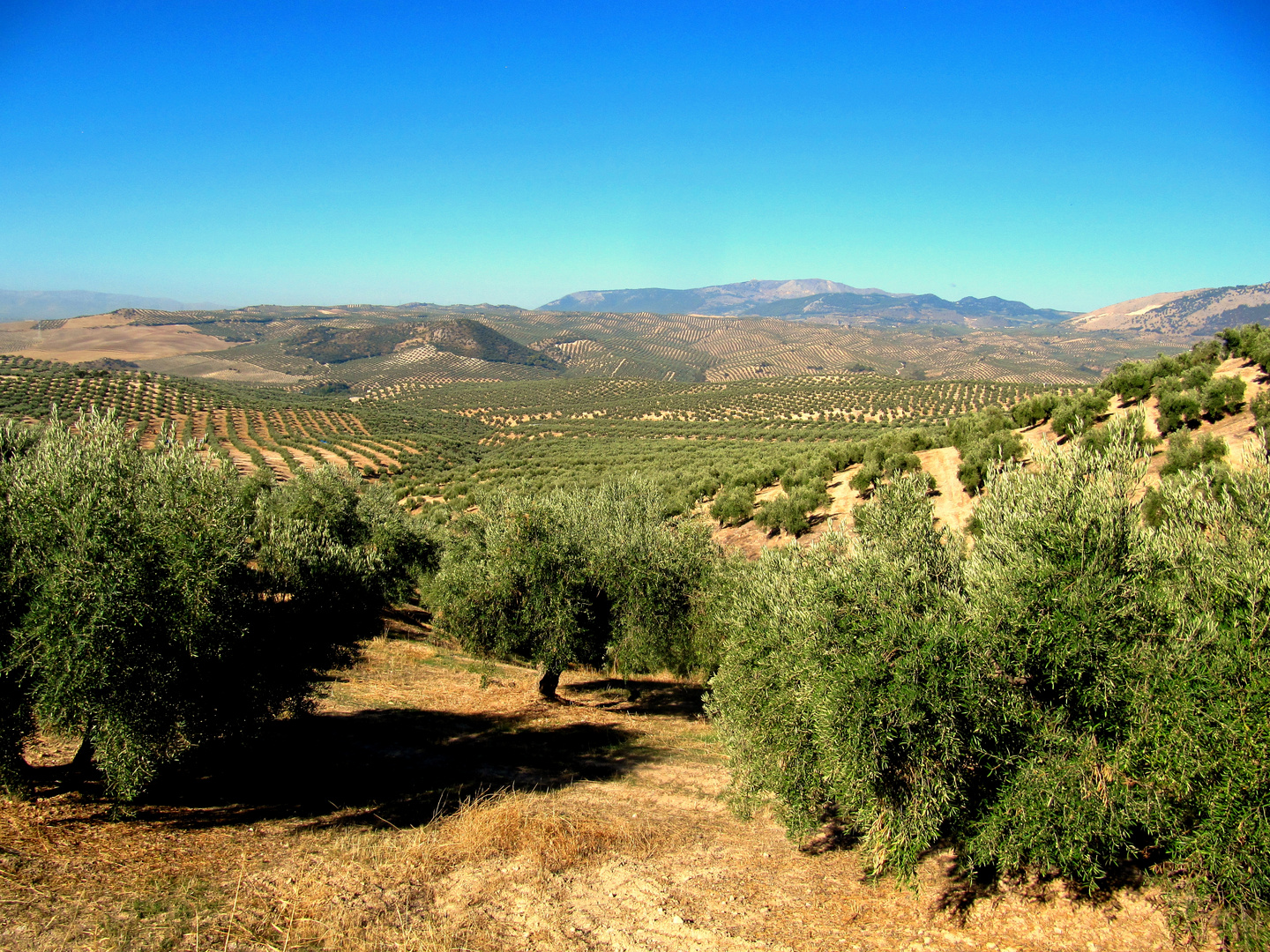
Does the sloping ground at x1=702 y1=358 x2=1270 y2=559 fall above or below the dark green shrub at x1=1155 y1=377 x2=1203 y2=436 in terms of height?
below

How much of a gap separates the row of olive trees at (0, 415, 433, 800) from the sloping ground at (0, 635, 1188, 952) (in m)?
1.30

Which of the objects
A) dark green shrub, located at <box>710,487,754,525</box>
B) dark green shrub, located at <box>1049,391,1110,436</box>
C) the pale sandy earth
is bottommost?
dark green shrub, located at <box>710,487,754,525</box>

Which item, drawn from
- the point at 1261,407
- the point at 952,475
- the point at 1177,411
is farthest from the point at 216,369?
the point at 1261,407

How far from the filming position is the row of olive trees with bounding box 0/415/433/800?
8.20 metres

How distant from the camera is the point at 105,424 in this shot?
9859mm

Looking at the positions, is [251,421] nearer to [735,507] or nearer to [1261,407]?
[735,507]

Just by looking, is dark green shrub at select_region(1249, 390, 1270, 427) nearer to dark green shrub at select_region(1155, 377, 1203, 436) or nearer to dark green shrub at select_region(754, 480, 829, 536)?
dark green shrub at select_region(1155, 377, 1203, 436)

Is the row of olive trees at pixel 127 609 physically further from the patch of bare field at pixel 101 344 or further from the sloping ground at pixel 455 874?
the patch of bare field at pixel 101 344

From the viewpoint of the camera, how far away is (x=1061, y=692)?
25.8 feet

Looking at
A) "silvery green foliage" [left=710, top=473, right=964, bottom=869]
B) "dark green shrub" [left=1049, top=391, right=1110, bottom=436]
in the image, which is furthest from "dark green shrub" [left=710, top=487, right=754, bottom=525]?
"silvery green foliage" [left=710, top=473, right=964, bottom=869]

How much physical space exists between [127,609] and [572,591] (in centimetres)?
1033

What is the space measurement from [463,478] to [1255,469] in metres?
51.2

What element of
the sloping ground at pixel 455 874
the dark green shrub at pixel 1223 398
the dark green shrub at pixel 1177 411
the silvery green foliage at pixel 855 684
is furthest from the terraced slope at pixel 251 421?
the dark green shrub at pixel 1223 398

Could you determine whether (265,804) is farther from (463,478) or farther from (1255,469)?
(463,478)
